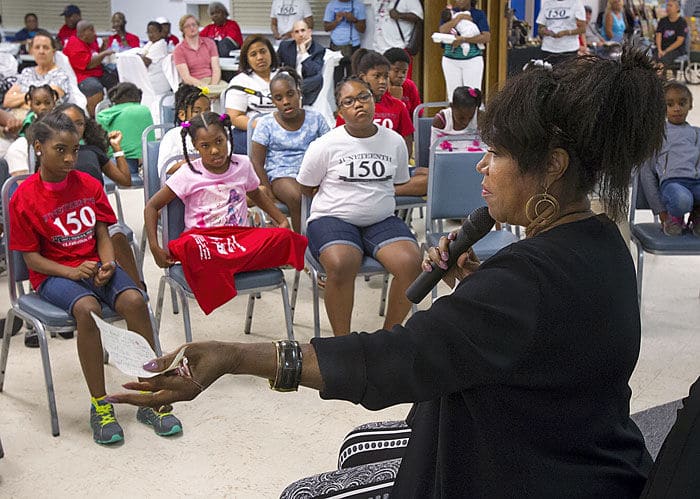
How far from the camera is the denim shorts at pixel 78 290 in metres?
3.06

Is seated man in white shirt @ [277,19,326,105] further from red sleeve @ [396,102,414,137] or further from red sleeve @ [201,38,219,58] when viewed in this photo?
red sleeve @ [396,102,414,137]

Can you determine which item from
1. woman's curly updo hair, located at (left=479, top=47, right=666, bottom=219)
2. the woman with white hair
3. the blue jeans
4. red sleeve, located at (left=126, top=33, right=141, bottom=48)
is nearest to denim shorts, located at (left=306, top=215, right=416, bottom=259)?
the blue jeans

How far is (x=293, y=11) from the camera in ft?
33.3

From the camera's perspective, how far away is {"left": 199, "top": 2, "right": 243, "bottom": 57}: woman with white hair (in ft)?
31.3

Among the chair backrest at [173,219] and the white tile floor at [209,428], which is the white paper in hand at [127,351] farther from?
the chair backrest at [173,219]

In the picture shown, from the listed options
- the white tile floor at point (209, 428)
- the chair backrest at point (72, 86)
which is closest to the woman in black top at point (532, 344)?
the white tile floor at point (209, 428)

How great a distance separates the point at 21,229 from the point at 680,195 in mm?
2768

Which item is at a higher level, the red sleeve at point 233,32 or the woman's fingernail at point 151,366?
the red sleeve at point 233,32

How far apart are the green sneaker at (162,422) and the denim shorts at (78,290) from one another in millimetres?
406

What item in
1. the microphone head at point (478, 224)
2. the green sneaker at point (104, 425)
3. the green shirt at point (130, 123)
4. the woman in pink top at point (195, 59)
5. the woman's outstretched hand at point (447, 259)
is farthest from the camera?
the woman in pink top at point (195, 59)

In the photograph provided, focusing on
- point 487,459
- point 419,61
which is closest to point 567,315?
point 487,459

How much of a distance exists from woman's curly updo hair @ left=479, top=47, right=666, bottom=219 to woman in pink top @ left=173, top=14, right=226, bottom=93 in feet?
23.4

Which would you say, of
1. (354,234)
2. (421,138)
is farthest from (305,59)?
(354,234)

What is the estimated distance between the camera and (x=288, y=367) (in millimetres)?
1141
